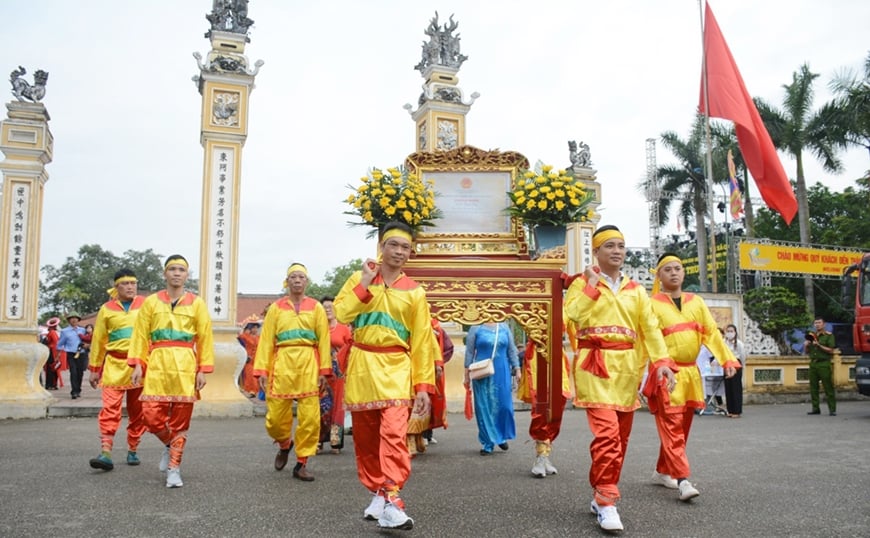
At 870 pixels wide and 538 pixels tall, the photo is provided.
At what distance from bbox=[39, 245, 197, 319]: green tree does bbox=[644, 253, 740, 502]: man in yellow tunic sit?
1469 inches

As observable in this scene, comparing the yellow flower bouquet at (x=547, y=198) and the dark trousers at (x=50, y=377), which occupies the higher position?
the yellow flower bouquet at (x=547, y=198)

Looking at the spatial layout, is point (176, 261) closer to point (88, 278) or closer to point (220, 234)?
point (220, 234)

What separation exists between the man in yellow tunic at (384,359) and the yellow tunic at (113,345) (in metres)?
3.12

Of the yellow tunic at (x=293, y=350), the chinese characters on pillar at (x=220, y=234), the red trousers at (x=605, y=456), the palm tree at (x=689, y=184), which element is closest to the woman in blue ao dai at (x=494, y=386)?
the yellow tunic at (x=293, y=350)

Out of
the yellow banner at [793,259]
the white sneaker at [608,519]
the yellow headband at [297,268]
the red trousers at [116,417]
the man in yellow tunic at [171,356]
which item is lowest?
the white sneaker at [608,519]

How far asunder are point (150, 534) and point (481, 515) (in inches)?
76.8

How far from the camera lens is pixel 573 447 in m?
7.74

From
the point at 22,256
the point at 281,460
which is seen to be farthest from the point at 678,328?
the point at 22,256

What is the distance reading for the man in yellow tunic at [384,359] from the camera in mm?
4238

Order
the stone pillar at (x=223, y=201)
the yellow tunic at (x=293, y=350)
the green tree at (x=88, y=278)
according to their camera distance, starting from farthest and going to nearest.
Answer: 1. the green tree at (x=88, y=278)
2. the stone pillar at (x=223, y=201)
3. the yellow tunic at (x=293, y=350)

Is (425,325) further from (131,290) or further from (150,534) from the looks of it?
(131,290)

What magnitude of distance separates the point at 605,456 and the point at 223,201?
878 cm

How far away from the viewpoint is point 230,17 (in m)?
12.1

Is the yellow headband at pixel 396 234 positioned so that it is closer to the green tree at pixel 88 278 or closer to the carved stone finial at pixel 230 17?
the carved stone finial at pixel 230 17
